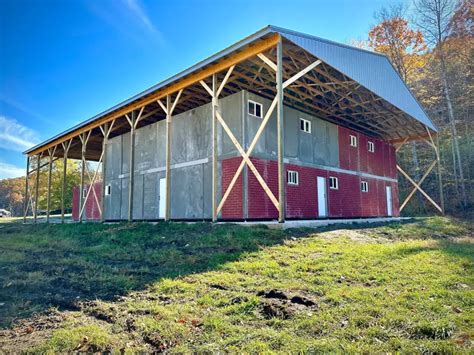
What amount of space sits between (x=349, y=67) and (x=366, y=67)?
5.57ft

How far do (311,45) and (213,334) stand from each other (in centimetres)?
937

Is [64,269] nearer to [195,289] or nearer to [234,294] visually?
[195,289]

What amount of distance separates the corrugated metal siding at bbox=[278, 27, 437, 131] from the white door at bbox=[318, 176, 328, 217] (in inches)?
182

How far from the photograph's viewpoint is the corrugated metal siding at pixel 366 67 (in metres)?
10.6

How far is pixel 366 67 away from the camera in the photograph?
13.7m

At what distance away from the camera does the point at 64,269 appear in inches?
274

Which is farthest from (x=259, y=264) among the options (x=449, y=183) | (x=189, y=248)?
(x=449, y=183)

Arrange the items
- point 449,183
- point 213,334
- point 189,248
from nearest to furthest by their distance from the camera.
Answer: point 213,334 → point 189,248 → point 449,183

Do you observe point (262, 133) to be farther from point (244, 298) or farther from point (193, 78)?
point (244, 298)

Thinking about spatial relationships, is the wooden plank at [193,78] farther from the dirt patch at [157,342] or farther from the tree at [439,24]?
the tree at [439,24]

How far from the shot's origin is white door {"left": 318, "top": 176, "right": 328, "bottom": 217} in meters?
16.0

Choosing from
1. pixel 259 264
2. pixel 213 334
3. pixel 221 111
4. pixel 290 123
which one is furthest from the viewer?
pixel 290 123

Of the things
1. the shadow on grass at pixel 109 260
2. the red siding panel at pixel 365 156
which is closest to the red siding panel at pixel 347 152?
the red siding panel at pixel 365 156

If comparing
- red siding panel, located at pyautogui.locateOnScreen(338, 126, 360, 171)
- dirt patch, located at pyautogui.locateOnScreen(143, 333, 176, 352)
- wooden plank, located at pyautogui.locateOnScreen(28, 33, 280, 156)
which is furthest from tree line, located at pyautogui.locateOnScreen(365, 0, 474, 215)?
dirt patch, located at pyautogui.locateOnScreen(143, 333, 176, 352)
